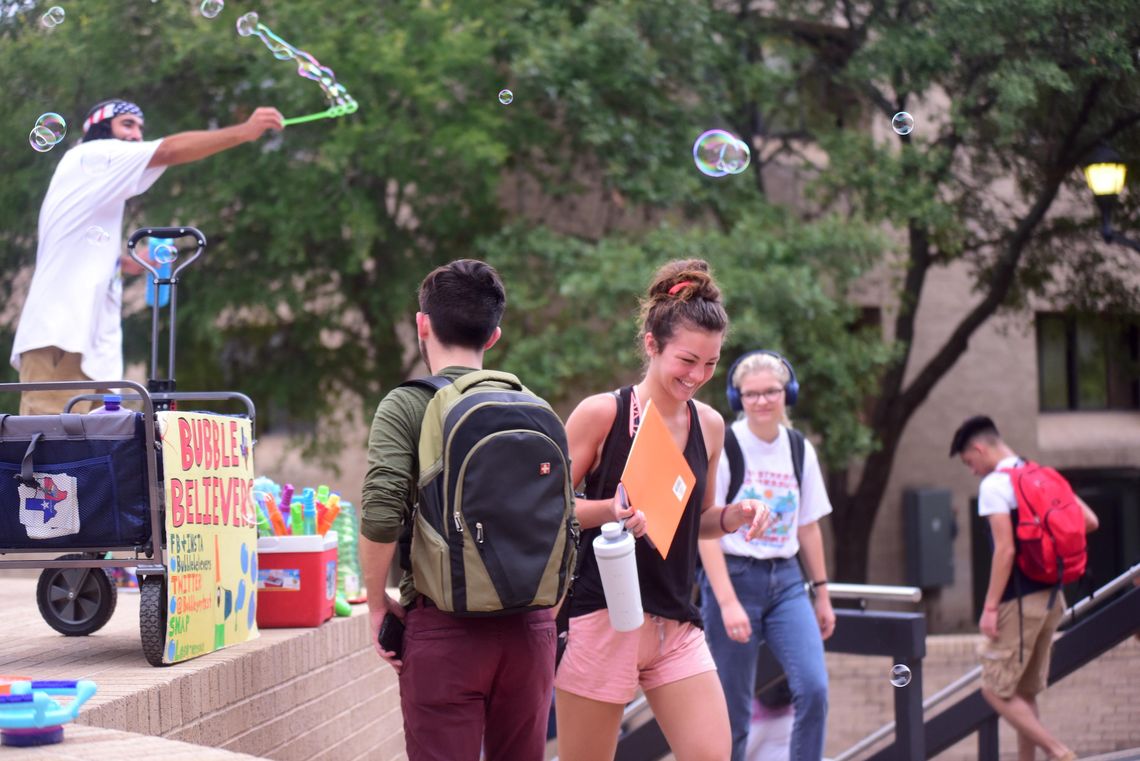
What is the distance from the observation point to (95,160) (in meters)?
5.64

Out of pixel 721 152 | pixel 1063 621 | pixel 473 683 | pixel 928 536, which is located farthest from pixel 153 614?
pixel 928 536

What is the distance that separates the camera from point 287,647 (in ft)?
16.0

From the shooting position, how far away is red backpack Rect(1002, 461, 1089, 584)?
7.55 meters

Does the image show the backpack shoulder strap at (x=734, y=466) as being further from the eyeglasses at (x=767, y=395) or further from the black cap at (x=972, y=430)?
the black cap at (x=972, y=430)

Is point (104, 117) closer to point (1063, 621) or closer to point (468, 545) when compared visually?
point (468, 545)

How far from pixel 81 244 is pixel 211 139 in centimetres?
74

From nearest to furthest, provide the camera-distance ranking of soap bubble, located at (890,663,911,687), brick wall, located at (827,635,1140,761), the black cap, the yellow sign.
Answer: the yellow sign → soap bubble, located at (890,663,911,687) → the black cap → brick wall, located at (827,635,1140,761)

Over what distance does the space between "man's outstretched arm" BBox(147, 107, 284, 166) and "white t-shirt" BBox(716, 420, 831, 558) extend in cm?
227

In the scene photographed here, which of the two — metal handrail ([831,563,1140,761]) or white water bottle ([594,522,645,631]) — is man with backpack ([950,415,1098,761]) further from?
white water bottle ([594,522,645,631])

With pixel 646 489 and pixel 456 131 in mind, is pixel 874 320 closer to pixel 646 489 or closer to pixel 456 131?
pixel 456 131

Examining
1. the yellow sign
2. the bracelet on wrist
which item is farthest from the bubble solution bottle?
the bracelet on wrist

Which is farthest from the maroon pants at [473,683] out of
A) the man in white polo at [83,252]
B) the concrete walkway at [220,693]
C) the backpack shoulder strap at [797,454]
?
the man in white polo at [83,252]

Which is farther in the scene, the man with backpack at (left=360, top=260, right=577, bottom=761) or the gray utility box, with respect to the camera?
Result: the gray utility box

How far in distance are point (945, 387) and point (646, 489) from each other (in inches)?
707
